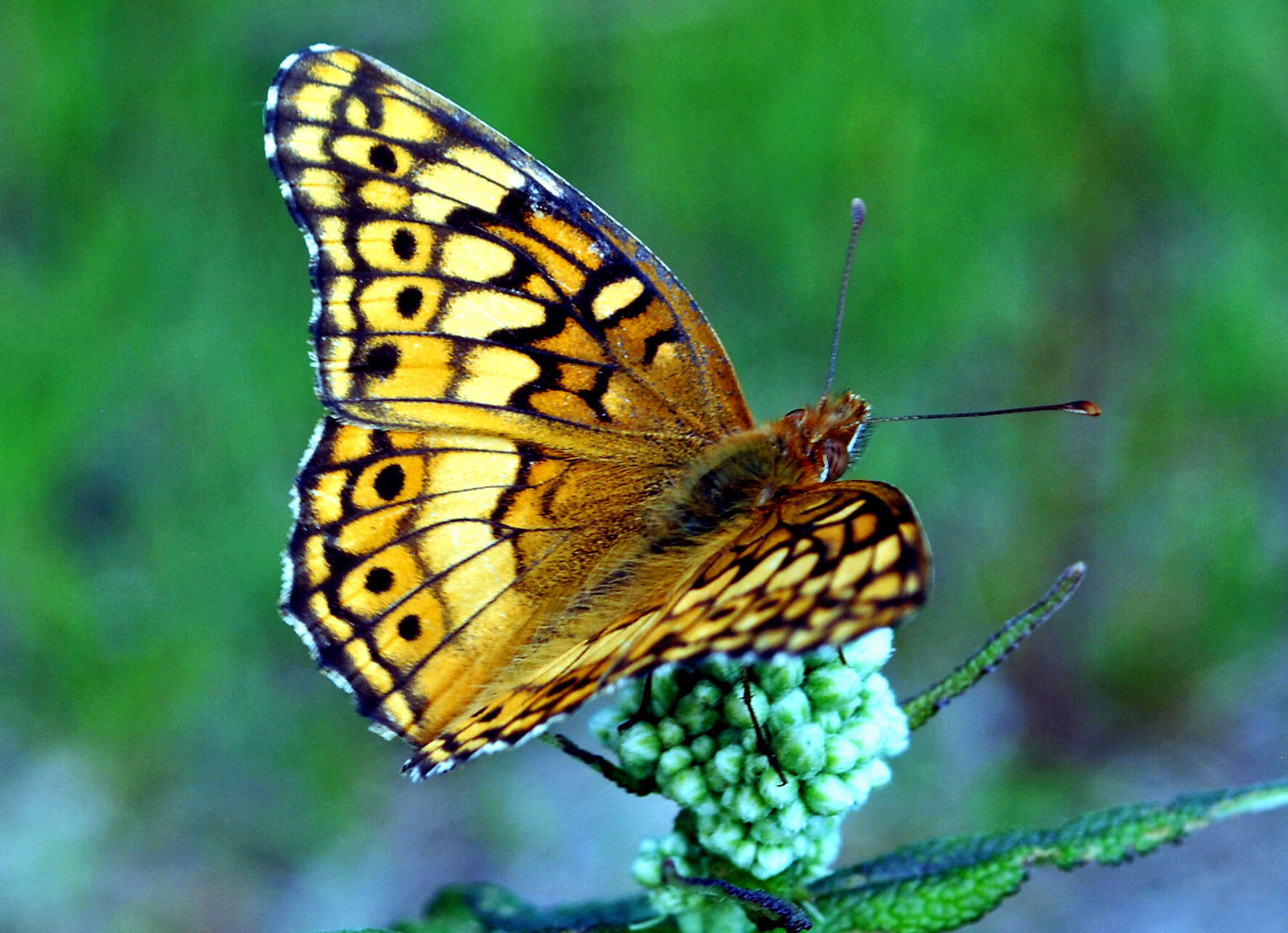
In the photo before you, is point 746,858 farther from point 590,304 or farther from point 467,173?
point 467,173

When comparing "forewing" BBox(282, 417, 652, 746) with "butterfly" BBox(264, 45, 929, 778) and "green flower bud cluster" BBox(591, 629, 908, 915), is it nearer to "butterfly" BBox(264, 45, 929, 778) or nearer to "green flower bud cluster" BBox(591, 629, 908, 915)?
"butterfly" BBox(264, 45, 929, 778)

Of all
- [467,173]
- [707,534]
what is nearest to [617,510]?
[707,534]

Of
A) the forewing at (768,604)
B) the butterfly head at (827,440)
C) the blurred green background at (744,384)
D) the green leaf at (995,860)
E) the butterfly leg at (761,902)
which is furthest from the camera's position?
the blurred green background at (744,384)

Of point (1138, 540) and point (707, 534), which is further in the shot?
point (1138, 540)

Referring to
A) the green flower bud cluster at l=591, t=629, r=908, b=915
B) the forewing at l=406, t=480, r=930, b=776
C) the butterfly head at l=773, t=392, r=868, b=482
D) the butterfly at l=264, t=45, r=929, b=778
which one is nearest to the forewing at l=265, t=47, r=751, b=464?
the butterfly at l=264, t=45, r=929, b=778

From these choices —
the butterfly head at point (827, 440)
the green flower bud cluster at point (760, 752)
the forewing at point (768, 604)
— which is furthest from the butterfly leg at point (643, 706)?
the butterfly head at point (827, 440)

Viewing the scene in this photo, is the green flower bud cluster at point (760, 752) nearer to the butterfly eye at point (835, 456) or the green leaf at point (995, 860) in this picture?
the green leaf at point (995, 860)

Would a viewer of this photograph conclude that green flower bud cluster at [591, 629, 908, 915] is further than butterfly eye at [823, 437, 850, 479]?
No
